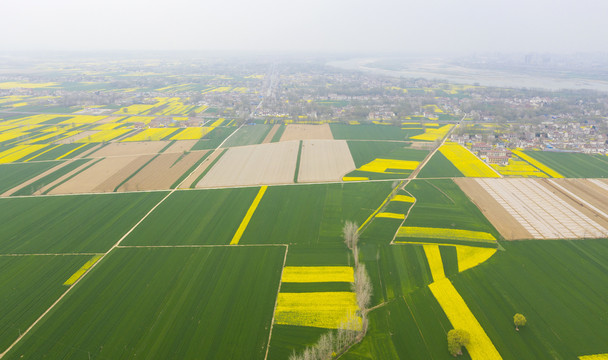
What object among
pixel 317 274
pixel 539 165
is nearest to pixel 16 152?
pixel 317 274

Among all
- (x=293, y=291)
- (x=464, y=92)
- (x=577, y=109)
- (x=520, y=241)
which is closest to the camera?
(x=293, y=291)

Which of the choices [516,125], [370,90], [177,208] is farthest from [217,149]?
A: [370,90]

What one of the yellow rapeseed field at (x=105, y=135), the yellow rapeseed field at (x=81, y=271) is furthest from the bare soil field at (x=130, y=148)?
the yellow rapeseed field at (x=81, y=271)

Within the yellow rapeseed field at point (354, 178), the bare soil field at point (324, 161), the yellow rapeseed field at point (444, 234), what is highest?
the bare soil field at point (324, 161)

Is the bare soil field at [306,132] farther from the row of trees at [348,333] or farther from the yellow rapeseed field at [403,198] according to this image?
the row of trees at [348,333]

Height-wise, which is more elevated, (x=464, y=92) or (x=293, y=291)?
(x=464, y=92)

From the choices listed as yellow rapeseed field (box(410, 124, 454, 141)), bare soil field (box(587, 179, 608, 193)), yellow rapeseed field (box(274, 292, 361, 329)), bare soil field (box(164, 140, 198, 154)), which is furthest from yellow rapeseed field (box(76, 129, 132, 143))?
bare soil field (box(587, 179, 608, 193))

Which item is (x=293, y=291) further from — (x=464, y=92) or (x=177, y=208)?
(x=464, y=92)
